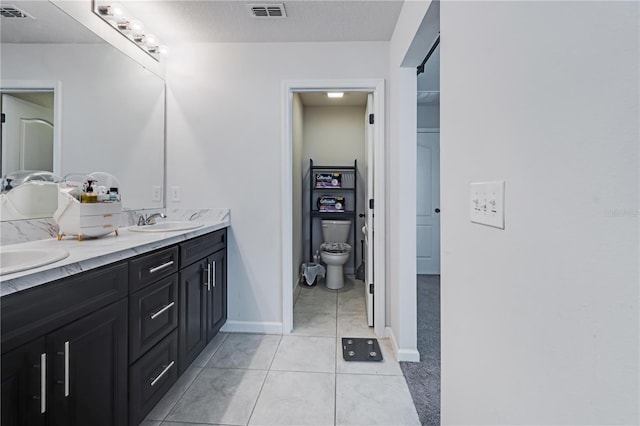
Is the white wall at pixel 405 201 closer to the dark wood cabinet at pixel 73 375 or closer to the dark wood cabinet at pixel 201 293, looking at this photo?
the dark wood cabinet at pixel 201 293

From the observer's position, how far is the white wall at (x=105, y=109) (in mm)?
1478

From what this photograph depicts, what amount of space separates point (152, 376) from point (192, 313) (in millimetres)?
423

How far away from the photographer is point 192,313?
5.73ft

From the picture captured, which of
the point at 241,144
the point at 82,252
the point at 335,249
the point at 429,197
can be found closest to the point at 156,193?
the point at 241,144

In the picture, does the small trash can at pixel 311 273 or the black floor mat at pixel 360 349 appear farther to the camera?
the small trash can at pixel 311 273

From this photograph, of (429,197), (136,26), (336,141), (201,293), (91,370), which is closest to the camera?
(91,370)

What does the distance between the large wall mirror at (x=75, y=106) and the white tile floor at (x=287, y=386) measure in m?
1.30

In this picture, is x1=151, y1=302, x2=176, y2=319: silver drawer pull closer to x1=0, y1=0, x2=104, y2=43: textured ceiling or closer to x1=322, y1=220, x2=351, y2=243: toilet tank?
x1=0, y1=0, x2=104, y2=43: textured ceiling

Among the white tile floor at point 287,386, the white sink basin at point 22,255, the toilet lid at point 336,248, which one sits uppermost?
the white sink basin at point 22,255

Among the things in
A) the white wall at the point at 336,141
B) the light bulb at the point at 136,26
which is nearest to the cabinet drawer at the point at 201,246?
the light bulb at the point at 136,26

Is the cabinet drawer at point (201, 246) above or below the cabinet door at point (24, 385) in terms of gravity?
above

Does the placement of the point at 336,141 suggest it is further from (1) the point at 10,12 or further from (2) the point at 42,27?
(1) the point at 10,12
